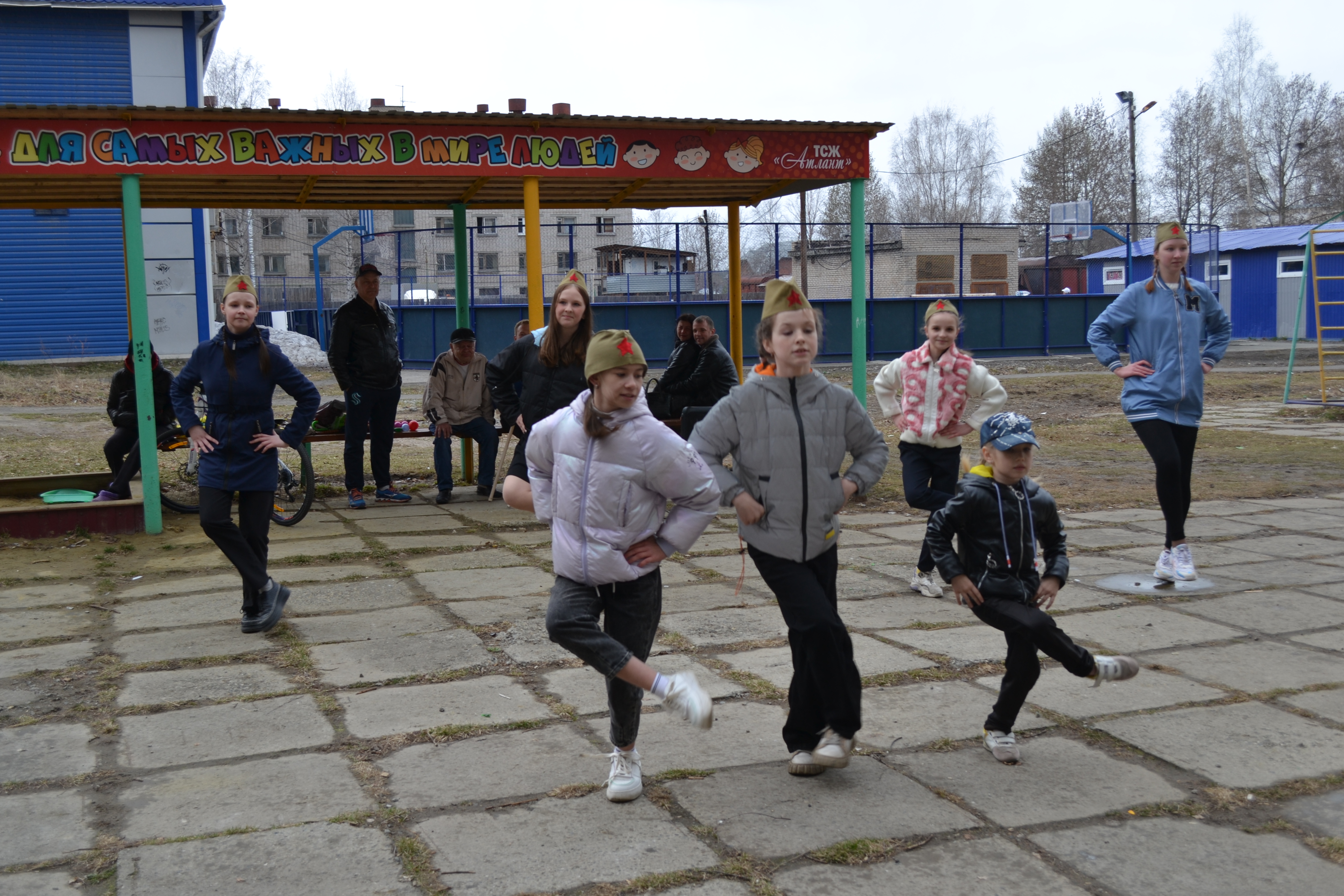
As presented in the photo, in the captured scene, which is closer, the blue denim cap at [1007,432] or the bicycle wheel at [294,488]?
the blue denim cap at [1007,432]

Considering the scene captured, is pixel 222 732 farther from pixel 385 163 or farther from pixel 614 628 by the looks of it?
pixel 385 163

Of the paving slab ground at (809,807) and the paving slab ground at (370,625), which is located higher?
the paving slab ground at (370,625)

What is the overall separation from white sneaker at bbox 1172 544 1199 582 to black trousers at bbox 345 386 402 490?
5.77m

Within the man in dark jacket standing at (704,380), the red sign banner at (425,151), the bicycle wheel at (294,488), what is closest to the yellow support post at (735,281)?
the man in dark jacket standing at (704,380)

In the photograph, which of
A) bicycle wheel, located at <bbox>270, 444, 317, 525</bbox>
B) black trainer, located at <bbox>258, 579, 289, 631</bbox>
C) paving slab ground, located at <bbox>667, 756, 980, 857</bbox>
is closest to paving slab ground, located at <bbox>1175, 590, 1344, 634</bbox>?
paving slab ground, located at <bbox>667, 756, 980, 857</bbox>

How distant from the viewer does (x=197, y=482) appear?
8.12m

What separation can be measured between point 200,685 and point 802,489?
105 inches

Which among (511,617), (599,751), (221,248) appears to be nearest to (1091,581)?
(511,617)

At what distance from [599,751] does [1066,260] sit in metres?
42.8

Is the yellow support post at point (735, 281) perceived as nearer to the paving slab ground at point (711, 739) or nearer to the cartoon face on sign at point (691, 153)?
the cartoon face on sign at point (691, 153)

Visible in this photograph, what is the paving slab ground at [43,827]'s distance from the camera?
307 centimetres

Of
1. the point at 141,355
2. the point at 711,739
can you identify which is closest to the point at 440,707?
the point at 711,739

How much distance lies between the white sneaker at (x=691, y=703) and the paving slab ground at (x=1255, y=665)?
2307mm

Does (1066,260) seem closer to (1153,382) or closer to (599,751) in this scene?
(1153,382)
